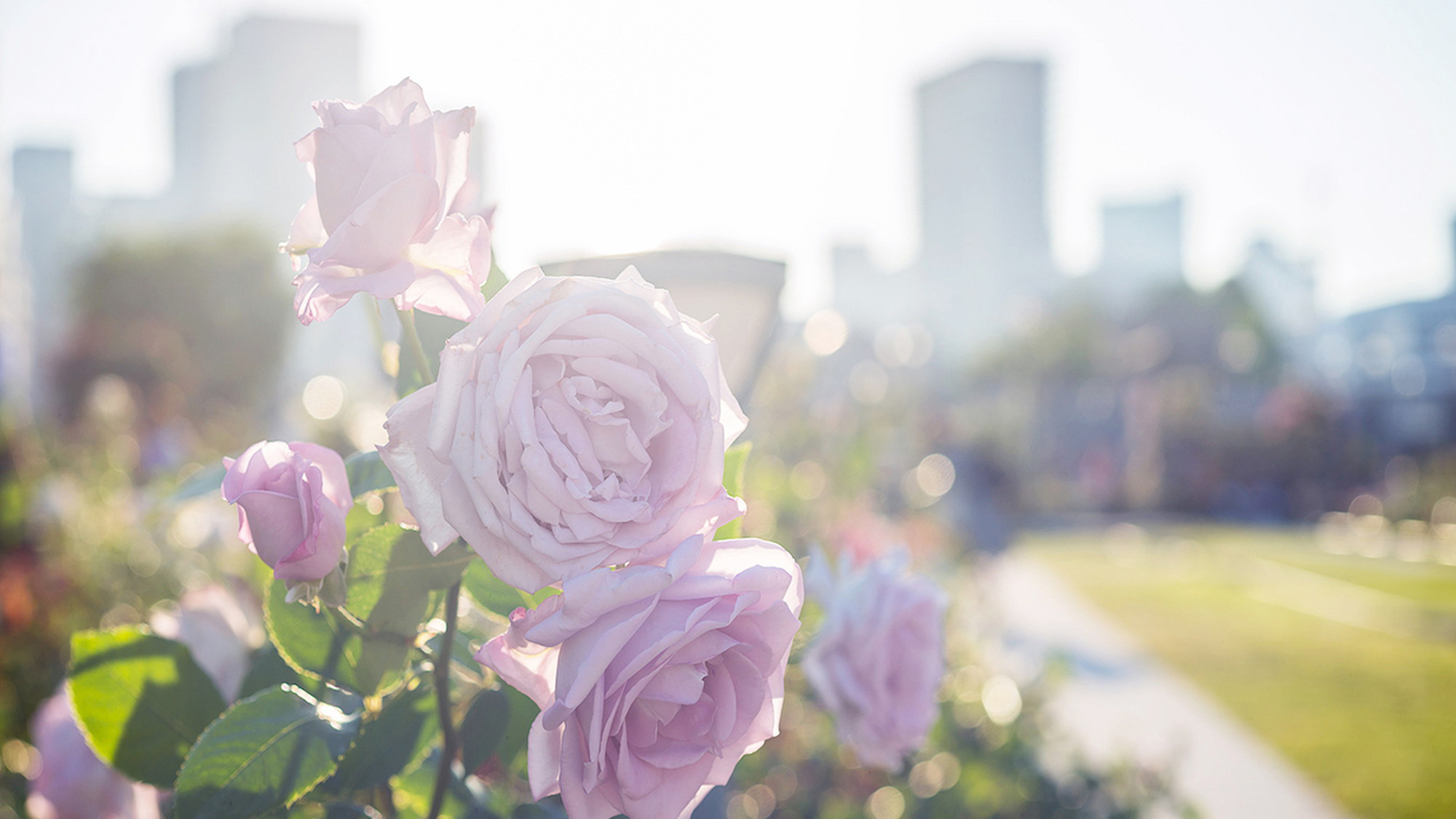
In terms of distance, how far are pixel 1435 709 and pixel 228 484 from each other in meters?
7.68

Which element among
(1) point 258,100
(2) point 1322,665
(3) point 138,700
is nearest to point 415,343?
(3) point 138,700

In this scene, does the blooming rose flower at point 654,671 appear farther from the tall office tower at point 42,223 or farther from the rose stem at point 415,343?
the tall office tower at point 42,223

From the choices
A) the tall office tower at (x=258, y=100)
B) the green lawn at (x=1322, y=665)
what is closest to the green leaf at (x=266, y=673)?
the green lawn at (x=1322, y=665)

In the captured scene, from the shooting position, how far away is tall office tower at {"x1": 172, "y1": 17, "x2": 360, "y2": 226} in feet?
226

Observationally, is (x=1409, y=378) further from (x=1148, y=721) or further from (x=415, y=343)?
(x=415, y=343)

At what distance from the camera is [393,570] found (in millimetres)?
565

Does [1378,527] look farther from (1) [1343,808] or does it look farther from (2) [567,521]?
(2) [567,521]

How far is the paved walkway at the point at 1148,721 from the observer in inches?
164

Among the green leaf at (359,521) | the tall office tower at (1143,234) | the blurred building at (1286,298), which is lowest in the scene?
the green leaf at (359,521)

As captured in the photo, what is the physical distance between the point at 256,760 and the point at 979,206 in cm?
9801

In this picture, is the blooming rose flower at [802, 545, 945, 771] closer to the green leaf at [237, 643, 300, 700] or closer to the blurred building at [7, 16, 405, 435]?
the green leaf at [237, 643, 300, 700]

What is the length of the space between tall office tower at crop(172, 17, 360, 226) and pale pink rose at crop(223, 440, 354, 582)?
64.1m

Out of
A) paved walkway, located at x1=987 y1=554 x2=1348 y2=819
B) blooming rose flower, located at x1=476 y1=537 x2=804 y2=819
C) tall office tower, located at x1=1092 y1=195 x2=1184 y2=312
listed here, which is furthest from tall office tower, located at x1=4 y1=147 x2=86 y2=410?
tall office tower, located at x1=1092 y1=195 x2=1184 y2=312

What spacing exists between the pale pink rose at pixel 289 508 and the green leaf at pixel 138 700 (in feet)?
0.98
